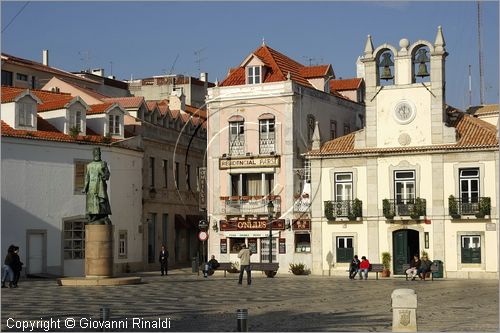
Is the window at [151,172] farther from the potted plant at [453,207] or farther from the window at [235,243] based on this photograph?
the potted plant at [453,207]

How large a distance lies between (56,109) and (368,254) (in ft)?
59.3

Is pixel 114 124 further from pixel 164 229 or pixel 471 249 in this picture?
pixel 471 249

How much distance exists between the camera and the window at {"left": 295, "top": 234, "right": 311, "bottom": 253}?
54.5 m

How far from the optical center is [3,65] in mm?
67938

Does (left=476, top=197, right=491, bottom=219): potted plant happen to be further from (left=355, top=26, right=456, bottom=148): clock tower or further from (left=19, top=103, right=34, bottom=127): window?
(left=19, top=103, right=34, bottom=127): window

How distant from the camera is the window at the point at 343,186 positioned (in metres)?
53.4

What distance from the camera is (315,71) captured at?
6044cm

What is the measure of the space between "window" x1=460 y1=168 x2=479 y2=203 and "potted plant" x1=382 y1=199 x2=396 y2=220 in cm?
366

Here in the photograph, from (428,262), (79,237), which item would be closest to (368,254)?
(428,262)

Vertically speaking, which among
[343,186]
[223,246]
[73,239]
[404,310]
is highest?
[343,186]

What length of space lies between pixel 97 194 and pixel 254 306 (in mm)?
11688

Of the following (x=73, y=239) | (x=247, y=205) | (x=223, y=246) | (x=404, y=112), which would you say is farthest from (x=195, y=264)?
(x=404, y=112)

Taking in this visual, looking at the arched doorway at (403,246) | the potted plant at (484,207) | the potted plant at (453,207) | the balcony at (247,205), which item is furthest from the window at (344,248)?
the potted plant at (484,207)

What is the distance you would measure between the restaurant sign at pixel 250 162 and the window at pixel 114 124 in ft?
20.6
